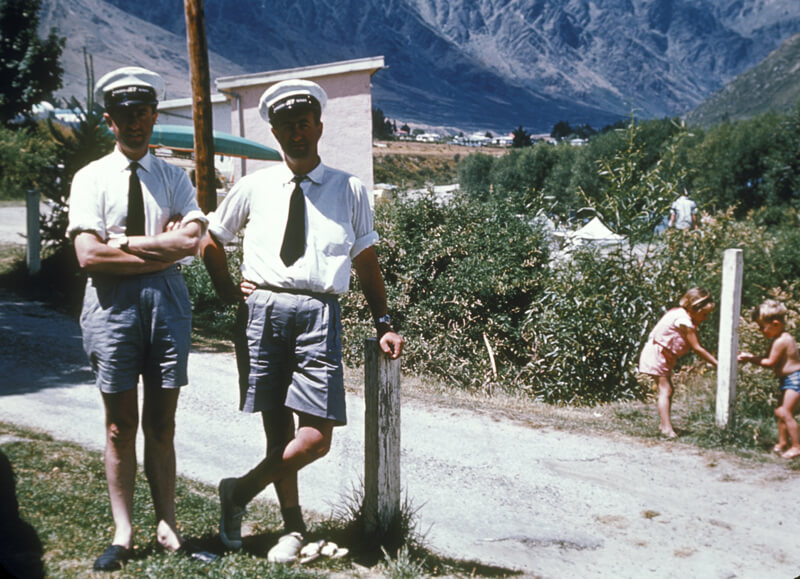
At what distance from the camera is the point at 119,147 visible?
2400 millimetres

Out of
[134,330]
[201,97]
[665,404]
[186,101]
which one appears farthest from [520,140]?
[134,330]

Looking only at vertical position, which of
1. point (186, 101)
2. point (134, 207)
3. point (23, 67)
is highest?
point (186, 101)

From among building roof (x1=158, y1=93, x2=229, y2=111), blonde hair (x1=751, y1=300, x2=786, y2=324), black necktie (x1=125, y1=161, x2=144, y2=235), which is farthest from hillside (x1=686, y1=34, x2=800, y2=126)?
building roof (x1=158, y1=93, x2=229, y2=111)

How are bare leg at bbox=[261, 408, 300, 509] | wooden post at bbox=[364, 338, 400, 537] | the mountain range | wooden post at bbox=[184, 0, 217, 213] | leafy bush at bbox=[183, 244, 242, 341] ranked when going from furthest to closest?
leafy bush at bbox=[183, 244, 242, 341] < wooden post at bbox=[184, 0, 217, 213] < the mountain range < wooden post at bbox=[364, 338, 400, 537] < bare leg at bbox=[261, 408, 300, 509]

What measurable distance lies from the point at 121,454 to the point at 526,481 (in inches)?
119

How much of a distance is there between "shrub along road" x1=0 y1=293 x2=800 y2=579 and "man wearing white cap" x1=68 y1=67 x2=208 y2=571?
4.69ft

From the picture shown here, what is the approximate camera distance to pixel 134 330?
2.35 meters

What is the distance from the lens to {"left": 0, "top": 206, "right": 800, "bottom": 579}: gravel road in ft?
12.0

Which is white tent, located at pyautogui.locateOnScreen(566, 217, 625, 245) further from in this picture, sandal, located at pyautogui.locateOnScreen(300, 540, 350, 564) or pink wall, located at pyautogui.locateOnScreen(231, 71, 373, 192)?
pink wall, located at pyautogui.locateOnScreen(231, 71, 373, 192)

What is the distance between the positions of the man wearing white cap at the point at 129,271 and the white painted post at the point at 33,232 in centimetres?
768

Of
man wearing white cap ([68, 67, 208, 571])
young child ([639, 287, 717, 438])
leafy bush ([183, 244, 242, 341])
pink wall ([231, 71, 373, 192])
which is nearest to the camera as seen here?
man wearing white cap ([68, 67, 208, 571])

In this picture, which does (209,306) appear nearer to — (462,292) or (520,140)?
(462,292)

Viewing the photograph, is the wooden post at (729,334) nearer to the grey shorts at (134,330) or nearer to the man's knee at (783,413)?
the man's knee at (783,413)

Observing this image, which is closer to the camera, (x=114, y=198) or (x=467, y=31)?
(x=114, y=198)
